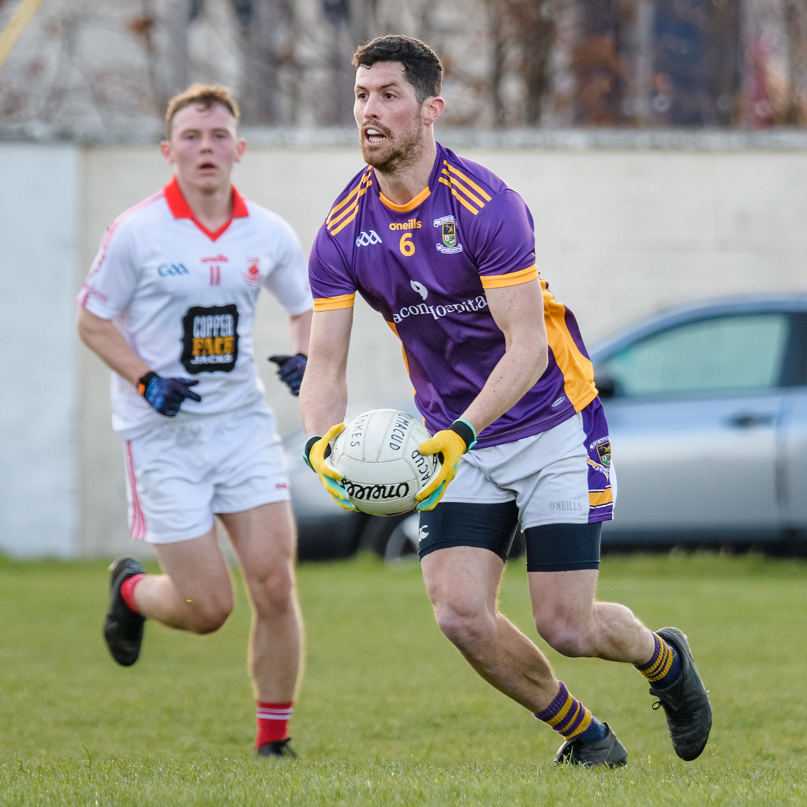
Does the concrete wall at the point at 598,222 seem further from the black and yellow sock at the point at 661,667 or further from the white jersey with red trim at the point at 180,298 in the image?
the black and yellow sock at the point at 661,667

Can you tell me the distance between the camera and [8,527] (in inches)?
488

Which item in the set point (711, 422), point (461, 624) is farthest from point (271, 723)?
point (711, 422)

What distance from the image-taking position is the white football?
4.02 meters

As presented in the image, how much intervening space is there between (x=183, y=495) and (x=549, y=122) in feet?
41.3

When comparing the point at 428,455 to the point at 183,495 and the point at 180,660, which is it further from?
the point at 180,660

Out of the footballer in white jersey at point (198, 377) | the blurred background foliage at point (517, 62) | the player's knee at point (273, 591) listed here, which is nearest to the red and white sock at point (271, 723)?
the footballer in white jersey at point (198, 377)

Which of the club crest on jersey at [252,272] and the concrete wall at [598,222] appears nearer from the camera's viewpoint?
the club crest on jersey at [252,272]

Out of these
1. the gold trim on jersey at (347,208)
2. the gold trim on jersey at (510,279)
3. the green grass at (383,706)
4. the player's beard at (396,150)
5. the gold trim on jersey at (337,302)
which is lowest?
the green grass at (383,706)

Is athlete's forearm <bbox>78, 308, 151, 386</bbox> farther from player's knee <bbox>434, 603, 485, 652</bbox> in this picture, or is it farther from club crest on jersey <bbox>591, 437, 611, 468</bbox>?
club crest on jersey <bbox>591, 437, 611, 468</bbox>

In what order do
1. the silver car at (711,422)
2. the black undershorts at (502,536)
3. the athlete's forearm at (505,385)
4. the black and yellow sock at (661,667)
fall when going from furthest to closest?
1. the silver car at (711,422)
2. the black and yellow sock at (661,667)
3. the black undershorts at (502,536)
4. the athlete's forearm at (505,385)

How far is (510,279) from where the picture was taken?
4.25 metres

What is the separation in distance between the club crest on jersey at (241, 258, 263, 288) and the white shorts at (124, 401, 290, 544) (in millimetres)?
570

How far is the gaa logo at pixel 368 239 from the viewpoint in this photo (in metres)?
4.45

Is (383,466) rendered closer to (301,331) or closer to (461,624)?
(461,624)
